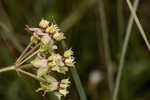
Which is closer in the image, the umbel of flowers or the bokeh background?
the umbel of flowers

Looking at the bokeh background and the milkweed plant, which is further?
the bokeh background

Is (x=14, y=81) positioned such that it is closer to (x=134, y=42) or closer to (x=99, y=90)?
(x=99, y=90)

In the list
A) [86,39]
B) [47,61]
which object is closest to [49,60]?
[47,61]

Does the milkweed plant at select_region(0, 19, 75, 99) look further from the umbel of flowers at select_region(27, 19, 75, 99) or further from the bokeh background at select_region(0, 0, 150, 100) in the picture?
the bokeh background at select_region(0, 0, 150, 100)

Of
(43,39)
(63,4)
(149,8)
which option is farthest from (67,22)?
(43,39)

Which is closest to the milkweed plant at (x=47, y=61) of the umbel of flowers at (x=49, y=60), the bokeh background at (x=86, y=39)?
the umbel of flowers at (x=49, y=60)

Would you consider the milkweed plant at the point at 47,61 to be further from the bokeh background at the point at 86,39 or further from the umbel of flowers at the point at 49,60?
the bokeh background at the point at 86,39

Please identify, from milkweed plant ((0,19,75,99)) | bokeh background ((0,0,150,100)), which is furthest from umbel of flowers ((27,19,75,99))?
bokeh background ((0,0,150,100))

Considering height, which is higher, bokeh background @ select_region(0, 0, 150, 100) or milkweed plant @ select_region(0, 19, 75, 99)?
bokeh background @ select_region(0, 0, 150, 100)

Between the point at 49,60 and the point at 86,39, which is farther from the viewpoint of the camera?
the point at 86,39

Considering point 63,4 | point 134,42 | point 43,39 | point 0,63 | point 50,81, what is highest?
point 63,4

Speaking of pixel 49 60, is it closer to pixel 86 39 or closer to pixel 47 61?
pixel 47 61
